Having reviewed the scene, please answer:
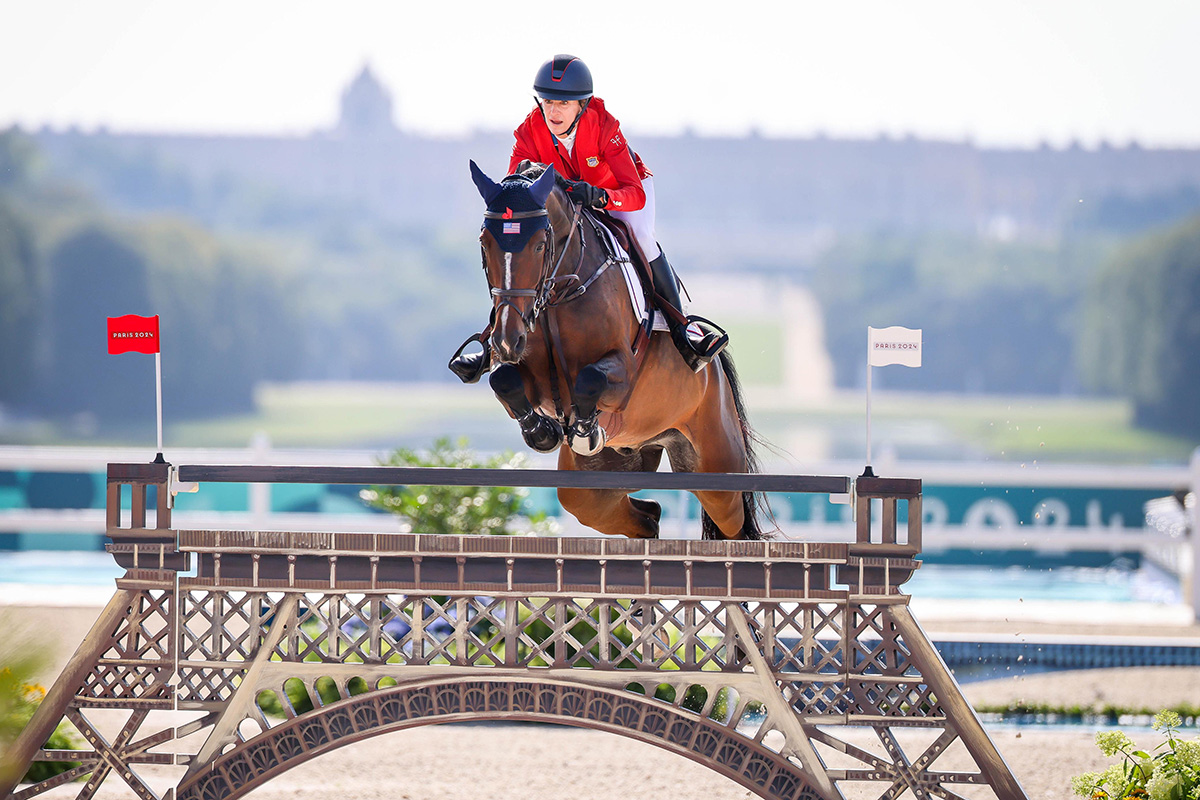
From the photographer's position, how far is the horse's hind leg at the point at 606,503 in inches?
165

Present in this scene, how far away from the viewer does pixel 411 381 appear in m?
43.1

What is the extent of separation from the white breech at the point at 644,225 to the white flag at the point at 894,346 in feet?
2.79

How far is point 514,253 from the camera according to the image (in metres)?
3.15

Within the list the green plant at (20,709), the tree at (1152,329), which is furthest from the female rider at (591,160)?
the tree at (1152,329)

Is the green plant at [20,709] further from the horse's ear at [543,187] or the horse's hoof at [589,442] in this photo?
the horse's ear at [543,187]

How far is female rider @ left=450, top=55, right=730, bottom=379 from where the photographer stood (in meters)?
3.56

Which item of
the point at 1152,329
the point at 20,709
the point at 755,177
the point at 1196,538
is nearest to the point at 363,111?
the point at 755,177

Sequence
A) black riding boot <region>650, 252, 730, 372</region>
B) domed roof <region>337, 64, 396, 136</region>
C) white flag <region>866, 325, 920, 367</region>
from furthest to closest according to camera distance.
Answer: domed roof <region>337, 64, 396, 136</region>
black riding boot <region>650, 252, 730, 372</region>
white flag <region>866, 325, 920, 367</region>

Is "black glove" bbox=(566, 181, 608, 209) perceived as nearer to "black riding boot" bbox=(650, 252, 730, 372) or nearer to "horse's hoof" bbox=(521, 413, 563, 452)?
"black riding boot" bbox=(650, 252, 730, 372)

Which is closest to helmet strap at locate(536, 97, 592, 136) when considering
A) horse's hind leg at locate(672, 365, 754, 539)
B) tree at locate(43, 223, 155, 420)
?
horse's hind leg at locate(672, 365, 754, 539)

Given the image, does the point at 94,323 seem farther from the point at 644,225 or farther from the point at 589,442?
the point at 589,442

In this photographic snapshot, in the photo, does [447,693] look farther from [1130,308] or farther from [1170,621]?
[1130,308]

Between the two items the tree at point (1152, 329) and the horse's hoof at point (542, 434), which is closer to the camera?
the horse's hoof at point (542, 434)

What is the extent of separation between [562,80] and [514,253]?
727 millimetres
